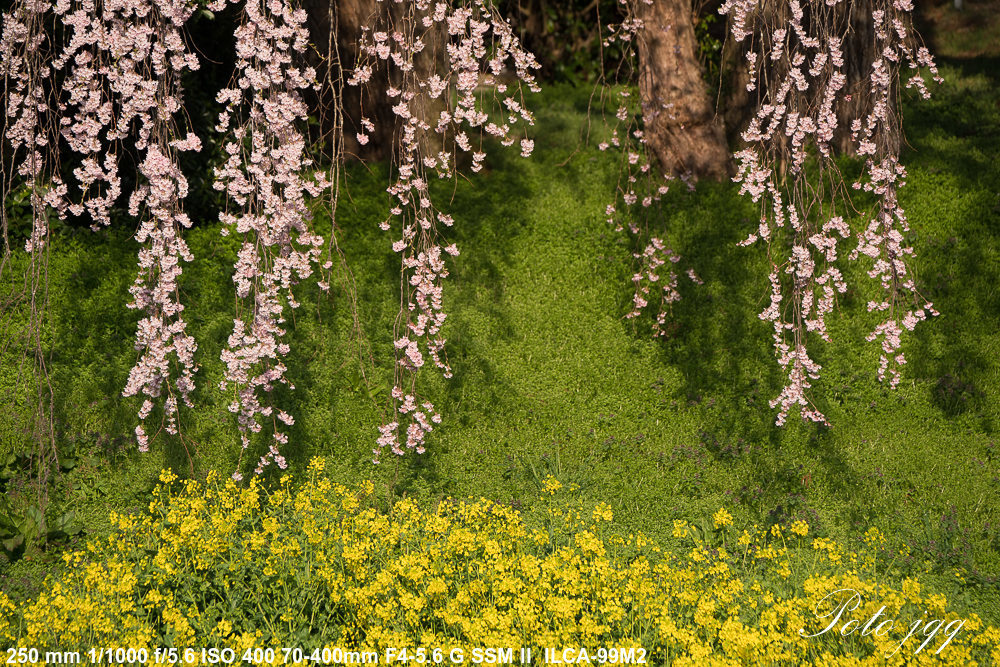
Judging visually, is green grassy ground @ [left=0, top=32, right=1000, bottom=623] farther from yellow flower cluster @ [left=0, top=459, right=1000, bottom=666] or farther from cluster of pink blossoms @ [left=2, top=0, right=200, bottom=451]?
cluster of pink blossoms @ [left=2, top=0, right=200, bottom=451]

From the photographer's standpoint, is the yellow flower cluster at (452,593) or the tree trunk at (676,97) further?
the tree trunk at (676,97)

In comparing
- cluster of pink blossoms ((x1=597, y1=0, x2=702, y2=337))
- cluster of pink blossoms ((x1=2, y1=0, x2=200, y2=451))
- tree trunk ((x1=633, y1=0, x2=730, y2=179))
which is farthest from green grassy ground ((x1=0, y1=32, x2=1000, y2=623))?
cluster of pink blossoms ((x1=2, y1=0, x2=200, y2=451))

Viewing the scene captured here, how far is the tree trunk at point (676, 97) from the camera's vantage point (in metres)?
7.73

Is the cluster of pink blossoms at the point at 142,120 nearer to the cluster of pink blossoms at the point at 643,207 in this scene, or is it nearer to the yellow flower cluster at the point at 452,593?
the yellow flower cluster at the point at 452,593

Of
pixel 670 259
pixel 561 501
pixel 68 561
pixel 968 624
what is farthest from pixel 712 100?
pixel 68 561

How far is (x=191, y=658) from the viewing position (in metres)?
3.93

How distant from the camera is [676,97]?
26.0 feet

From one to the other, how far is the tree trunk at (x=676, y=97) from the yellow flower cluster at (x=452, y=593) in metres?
3.83

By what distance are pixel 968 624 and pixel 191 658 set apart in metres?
3.80

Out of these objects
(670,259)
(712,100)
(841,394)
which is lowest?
(841,394)

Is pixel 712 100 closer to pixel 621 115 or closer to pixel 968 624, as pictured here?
pixel 621 115

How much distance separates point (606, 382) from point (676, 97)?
8.98ft

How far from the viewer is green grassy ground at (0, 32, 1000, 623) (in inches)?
239

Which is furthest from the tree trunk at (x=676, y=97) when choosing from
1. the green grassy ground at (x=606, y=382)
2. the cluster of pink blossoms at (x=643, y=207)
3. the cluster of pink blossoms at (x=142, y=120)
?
the cluster of pink blossoms at (x=142, y=120)
